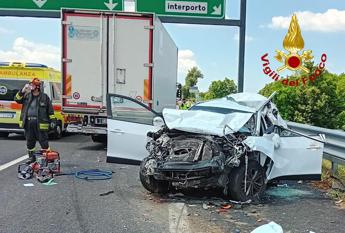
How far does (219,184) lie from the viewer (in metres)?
6.59

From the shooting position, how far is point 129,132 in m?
7.88

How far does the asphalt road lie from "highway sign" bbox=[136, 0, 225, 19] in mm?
8358

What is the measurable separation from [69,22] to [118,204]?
7093 mm

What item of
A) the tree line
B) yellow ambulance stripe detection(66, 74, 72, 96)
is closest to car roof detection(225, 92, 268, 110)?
yellow ambulance stripe detection(66, 74, 72, 96)

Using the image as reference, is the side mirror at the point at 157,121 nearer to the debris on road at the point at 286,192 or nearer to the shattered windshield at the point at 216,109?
the shattered windshield at the point at 216,109

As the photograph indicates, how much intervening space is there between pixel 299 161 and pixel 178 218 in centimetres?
235

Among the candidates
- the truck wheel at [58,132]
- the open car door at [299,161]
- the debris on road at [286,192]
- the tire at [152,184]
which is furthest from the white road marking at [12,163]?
the open car door at [299,161]

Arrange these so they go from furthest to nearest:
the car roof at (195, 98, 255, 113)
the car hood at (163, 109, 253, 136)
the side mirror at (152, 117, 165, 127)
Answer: the side mirror at (152, 117, 165, 127) < the car roof at (195, 98, 255, 113) < the car hood at (163, 109, 253, 136)

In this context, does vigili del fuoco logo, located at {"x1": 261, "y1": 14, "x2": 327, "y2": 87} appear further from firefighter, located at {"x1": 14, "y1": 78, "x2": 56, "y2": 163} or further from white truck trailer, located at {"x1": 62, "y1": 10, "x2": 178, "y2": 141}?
firefighter, located at {"x1": 14, "y1": 78, "x2": 56, "y2": 163}

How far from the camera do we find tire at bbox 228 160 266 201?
21.8 feet

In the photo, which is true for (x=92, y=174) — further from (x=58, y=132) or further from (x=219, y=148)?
(x=58, y=132)

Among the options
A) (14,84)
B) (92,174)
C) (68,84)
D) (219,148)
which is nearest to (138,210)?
(219,148)

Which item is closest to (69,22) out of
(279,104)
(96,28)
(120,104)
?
(96,28)

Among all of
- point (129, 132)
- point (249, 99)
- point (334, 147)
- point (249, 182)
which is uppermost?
point (249, 99)
